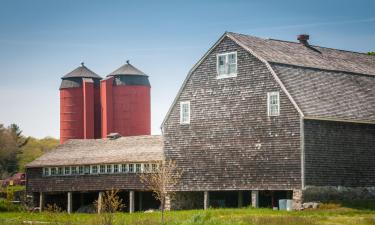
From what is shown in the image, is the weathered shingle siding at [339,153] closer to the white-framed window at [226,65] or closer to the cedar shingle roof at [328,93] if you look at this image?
the cedar shingle roof at [328,93]

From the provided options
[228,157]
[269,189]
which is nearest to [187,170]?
[228,157]

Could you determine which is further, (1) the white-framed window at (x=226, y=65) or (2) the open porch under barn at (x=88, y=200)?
(2) the open porch under barn at (x=88, y=200)

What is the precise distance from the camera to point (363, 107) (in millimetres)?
44969

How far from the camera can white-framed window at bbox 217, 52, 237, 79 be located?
4578 cm

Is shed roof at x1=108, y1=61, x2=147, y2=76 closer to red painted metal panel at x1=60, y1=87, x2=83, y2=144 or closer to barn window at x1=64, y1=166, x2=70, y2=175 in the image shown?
red painted metal panel at x1=60, y1=87, x2=83, y2=144

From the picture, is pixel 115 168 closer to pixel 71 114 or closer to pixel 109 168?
pixel 109 168

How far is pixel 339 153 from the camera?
42969 millimetres

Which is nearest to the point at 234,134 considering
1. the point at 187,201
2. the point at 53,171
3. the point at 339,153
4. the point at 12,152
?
the point at 339,153

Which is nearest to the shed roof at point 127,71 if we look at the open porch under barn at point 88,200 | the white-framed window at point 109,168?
the open porch under barn at point 88,200

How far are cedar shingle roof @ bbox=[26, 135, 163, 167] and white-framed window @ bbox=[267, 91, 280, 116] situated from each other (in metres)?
10.6

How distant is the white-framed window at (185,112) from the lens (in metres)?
48.1

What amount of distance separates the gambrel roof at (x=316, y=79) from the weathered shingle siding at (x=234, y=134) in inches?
19.7

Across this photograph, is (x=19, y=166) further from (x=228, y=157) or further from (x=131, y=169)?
(x=228, y=157)

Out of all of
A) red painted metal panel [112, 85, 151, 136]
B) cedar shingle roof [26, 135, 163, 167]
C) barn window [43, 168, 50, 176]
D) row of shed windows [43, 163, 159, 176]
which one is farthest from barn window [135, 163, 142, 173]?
red painted metal panel [112, 85, 151, 136]
